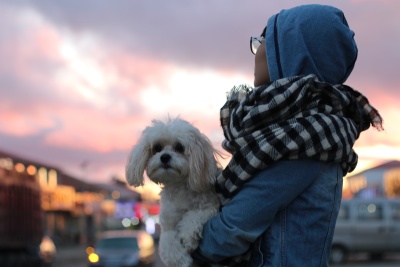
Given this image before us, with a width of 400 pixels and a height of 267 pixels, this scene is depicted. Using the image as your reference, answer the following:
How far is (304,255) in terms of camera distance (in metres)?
2.13

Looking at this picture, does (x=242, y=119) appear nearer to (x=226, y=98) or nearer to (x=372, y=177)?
(x=226, y=98)

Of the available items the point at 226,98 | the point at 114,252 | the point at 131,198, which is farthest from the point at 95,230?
the point at 226,98

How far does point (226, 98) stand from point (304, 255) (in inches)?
25.2

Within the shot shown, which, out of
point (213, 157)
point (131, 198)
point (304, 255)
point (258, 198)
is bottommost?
point (304, 255)

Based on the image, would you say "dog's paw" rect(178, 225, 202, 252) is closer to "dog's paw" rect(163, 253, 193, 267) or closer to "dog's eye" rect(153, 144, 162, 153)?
"dog's paw" rect(163, 253, 193, 267)

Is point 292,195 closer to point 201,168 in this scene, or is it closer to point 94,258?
point 201,168

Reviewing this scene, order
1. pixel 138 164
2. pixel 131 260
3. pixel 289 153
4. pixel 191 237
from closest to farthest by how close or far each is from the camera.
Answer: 1. pixel 289 153
2. pixel 191 237
3. pixel 138 164
4. pixel 131 260

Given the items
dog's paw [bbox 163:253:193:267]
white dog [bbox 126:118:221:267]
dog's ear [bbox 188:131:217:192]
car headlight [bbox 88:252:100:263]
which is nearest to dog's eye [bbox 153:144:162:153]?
white dog [bbox 126:118:221:267]

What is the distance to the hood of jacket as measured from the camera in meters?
2.18

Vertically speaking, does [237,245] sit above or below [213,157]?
below

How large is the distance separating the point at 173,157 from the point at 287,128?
39cm

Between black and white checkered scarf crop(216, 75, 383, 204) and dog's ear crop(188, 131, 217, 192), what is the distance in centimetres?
5

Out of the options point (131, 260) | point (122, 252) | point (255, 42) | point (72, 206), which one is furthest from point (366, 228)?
point (72, 206)

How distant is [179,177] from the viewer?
230 centimetres
